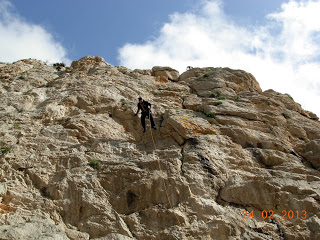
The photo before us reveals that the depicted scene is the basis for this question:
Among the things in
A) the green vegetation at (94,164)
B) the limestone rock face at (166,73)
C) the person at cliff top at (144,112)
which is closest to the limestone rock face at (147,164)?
the green vegetation at (94,164)

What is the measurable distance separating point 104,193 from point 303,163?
23.7 ft

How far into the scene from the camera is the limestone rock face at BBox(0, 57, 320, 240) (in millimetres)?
8414

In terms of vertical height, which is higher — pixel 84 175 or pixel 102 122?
pixel 102 122

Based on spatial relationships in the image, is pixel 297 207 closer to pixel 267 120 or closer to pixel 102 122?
pixel 267 120

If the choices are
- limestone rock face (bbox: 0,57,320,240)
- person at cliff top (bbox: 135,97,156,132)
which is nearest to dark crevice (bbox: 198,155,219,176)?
limestone rock face (bbox: 0,57,320,240)

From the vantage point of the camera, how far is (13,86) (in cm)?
1394

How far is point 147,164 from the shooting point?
10117 mm

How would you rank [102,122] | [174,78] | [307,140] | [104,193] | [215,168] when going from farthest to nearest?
[174,78] < [307,140] < [102,122] < [215,168] < [104,193]

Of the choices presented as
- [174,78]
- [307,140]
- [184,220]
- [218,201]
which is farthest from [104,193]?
[174,78]

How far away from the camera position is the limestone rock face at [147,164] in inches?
331
